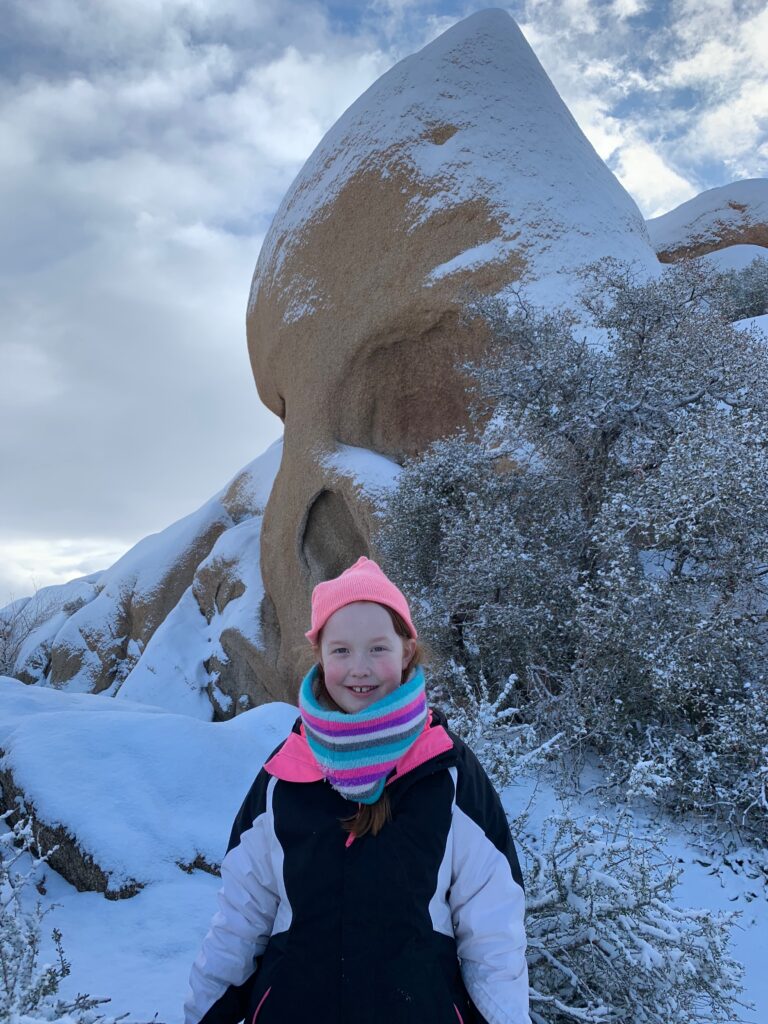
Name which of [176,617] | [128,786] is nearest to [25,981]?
[128,786]

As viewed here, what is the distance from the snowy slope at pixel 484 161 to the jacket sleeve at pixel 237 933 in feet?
28.6

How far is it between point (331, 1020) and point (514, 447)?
6806mm

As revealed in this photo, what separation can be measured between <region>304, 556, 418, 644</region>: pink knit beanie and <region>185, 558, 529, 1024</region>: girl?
11 millimetres

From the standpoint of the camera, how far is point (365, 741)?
1.81 metres

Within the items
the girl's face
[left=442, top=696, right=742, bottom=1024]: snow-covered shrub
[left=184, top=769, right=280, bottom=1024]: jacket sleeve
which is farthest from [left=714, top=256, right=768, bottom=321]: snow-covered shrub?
[left=184, top=769, right=280, bottom=1024]: jacket sleeve

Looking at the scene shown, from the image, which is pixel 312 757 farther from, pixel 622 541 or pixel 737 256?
pixel 737 256

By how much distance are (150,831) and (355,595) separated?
8.60 feet

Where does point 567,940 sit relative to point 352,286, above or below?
below

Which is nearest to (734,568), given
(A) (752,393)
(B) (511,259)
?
(A) (752,393)

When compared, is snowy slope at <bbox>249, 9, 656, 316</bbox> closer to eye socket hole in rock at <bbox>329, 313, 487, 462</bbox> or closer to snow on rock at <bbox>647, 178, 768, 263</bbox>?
eye socket hole in rock at <bbox>329, 313, 487, 462</bbox>

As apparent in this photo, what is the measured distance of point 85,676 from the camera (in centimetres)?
1978

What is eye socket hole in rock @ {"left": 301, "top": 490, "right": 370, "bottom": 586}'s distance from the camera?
12734 mm

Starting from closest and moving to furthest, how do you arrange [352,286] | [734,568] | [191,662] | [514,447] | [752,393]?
[734,568] < [752,393] < [514,447] < [352,286] < [191,662]

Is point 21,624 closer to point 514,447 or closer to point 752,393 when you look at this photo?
point 514,447
